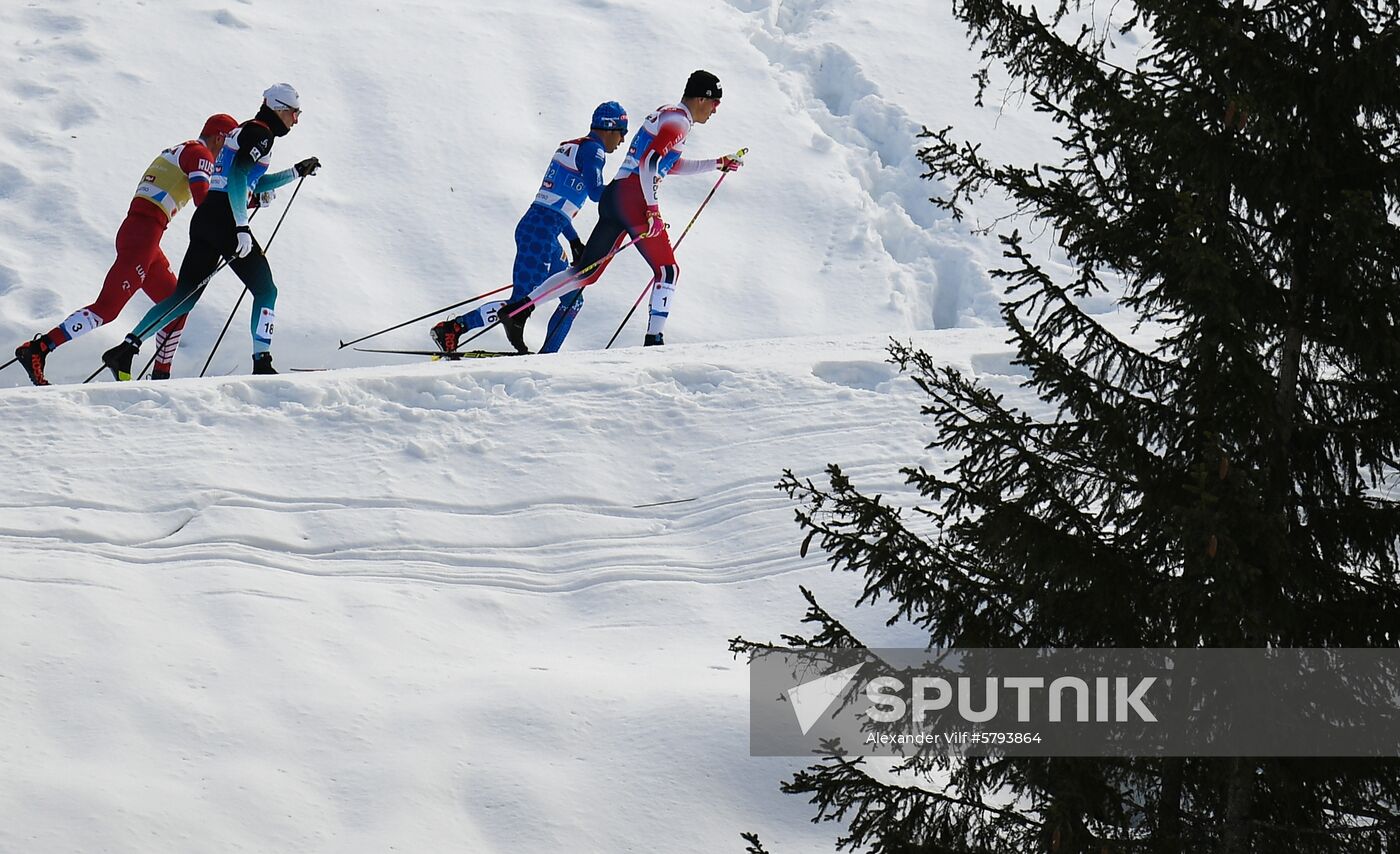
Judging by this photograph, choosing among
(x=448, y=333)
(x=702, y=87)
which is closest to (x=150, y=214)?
(x=448, y=333)

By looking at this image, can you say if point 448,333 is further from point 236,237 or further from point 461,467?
point 461,467

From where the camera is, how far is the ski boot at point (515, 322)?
1090 cm

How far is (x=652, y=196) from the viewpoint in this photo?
34.1 feet

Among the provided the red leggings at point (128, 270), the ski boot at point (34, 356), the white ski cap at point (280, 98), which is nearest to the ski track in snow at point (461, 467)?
the ski boot at point (34, 356)

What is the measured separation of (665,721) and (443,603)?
4.75 ft

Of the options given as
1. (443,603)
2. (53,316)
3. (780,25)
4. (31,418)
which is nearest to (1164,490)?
(443,603)

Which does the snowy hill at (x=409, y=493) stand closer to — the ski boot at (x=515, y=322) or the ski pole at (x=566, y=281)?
the ski pole at (x=566, y=281)

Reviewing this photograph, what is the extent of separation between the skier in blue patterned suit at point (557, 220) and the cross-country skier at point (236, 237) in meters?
1.61

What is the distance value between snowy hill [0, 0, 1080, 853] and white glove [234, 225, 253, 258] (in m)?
1.05

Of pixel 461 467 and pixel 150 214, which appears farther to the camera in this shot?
pixel 150 214

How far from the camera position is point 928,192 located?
1664cm

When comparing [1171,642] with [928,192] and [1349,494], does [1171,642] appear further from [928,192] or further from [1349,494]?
[928,192]

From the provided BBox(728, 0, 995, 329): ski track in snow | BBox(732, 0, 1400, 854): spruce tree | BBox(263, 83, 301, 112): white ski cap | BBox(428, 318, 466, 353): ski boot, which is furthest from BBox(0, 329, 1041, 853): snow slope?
BBox(728, 0, 995, 329): ski track in snow

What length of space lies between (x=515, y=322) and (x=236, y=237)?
2392mm
